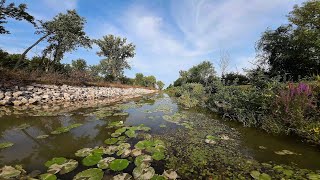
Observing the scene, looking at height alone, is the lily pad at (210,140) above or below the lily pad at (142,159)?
above

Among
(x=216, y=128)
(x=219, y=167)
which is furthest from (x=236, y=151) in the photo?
(x=216, y=128)

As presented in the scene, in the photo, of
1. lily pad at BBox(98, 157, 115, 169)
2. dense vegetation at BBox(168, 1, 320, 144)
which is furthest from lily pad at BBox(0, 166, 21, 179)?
dense vegetation at BBox(168, 1, 320, 144)

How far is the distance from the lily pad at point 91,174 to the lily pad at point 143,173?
0.51 m

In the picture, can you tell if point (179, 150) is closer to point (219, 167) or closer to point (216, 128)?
point (219, 167)

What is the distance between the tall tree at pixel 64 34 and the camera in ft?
74.9

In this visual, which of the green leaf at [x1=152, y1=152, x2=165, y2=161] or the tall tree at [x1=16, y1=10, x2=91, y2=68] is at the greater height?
the tall tree at [x1=16, y1=10, x2=91, y2=68]

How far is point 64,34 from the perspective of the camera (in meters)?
23.8

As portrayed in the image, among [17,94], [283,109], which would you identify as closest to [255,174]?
[283,109]

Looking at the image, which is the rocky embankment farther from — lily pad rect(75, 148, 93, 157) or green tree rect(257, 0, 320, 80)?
green tree rect(257, 0, 320, 80)

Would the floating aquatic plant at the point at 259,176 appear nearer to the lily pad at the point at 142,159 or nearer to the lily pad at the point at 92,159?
the lily pad at the point at 142,159

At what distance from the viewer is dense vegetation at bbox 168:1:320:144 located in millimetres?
6148

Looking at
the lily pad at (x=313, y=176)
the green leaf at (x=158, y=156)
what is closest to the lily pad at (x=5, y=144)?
the green leaf at (x=158, y=156)

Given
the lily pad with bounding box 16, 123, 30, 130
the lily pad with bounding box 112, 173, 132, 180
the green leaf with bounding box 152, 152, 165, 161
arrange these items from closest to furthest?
1. the lily pad with bounding box 112, 173, 132, 180
2. the green leaf with bounding box 152, 152, 165, 161
3. the lily pad with bounding box 16, 123, 30, 130

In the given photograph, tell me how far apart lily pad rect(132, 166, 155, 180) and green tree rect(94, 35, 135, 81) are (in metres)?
43.6
